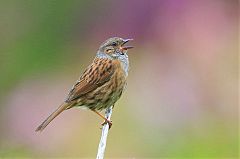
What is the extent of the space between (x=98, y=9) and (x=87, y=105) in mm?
3525

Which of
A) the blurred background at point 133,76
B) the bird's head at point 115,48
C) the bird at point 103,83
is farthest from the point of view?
the blurred background at point 133,76

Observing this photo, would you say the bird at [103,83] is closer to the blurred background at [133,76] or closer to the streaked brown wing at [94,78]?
the streaked brown wing at [94,78]

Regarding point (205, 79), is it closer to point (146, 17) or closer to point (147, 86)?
point (147, 86)

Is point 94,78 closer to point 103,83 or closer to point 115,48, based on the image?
point 103,83

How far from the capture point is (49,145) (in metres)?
8.04

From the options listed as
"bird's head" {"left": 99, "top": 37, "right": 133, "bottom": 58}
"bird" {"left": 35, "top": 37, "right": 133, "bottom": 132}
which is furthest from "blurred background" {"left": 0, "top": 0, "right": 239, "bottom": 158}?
"bird's head" {"left": 99, "top": 37, "right": 133, "bottom": 58}

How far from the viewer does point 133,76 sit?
885cm

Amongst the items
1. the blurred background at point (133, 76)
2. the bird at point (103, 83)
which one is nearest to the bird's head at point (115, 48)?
the bird at point (103, 83)

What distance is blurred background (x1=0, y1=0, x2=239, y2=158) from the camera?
7828 mm

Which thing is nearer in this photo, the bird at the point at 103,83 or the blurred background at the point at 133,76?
the bird at the point at 103,83

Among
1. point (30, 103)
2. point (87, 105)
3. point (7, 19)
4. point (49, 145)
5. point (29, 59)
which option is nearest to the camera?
point (87, 105)

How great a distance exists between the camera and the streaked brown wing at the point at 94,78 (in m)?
6.66

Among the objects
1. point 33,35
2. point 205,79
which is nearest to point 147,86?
point 205,79

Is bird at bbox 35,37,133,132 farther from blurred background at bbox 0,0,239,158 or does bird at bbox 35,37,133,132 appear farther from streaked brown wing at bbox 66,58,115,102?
blurred background at bbox 0,0,239,158
